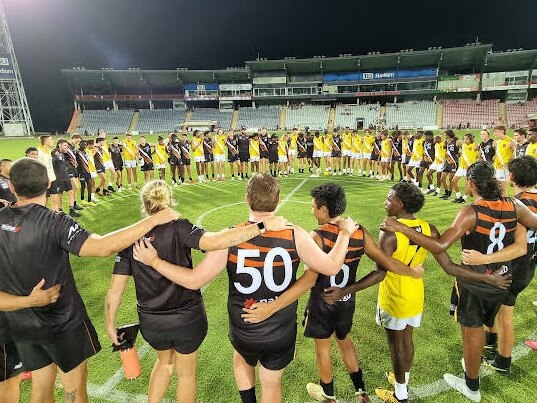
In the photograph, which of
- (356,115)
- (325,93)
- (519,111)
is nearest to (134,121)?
(325,93)

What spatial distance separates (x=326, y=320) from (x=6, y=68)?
180 ft

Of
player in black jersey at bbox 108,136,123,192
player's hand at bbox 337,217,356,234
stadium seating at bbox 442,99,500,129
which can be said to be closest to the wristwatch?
player's hand at bbox 337,217,356,234

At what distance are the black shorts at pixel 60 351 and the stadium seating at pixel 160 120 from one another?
5776 cm

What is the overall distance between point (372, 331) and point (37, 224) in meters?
4.30

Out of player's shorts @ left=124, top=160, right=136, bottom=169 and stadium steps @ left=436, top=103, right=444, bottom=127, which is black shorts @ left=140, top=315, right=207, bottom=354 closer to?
player's shorts @ left=124, top=160, right=136, bottom=169

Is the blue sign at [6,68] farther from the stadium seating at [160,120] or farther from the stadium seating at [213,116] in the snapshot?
the stadium seating at [213,116]

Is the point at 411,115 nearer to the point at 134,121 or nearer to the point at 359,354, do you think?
the point at 134,121

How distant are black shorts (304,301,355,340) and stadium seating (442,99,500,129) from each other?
172 ft

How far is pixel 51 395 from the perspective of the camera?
2920mm

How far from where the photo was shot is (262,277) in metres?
2.56

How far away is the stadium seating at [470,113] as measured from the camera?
158 feet

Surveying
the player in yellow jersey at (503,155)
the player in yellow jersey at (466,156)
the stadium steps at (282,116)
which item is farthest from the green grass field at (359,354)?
the stadium steps at (282,116)

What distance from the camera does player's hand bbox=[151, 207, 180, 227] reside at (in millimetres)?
2518

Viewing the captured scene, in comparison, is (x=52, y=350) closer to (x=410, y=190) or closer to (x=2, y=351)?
(x=2, y=351)
